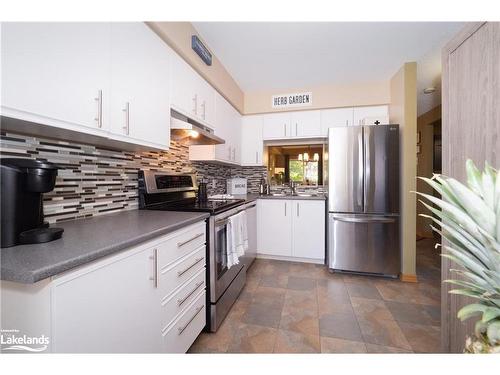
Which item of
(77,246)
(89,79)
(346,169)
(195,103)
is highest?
(195,103)

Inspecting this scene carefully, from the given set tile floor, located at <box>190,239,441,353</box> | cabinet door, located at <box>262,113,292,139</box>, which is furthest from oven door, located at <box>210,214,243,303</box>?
cabinet door, located at <box>262,113,292,139</box>

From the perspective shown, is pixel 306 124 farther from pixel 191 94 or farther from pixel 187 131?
pixel 187 131

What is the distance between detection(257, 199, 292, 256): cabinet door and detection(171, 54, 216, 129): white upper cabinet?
1.34 metres

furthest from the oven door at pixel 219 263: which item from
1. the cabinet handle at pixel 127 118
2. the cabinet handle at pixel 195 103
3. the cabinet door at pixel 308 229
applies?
the cabinet door at pixel 308 229

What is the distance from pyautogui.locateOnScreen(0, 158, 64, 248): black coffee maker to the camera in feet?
2.46

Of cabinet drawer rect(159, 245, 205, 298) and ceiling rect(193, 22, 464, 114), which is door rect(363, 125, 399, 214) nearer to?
ceiling rect(193, 22, 464, 114)

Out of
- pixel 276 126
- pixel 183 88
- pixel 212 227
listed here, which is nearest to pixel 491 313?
pixel 212 227

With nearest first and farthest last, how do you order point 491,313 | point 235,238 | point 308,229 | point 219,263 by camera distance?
point 491,313, point 219,263, point 235,238, point 308,229

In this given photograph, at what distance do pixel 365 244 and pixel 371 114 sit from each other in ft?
5.75

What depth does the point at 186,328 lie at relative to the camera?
51.8 inches

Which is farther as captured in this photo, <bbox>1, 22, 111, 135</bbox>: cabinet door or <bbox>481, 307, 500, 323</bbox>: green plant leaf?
<bbox>1, 22, 111, 135</bbox>: cabinet door

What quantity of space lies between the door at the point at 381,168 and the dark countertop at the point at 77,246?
2201mm

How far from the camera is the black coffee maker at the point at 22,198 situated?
75 centimetres
